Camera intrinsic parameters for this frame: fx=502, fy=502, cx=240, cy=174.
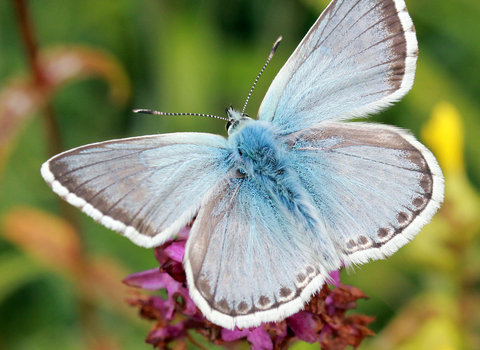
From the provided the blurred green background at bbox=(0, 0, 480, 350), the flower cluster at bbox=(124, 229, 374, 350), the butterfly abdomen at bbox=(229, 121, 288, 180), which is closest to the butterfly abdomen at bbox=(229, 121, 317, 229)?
the butterfly abdomen at bbox=(229, 121, 288, 180)

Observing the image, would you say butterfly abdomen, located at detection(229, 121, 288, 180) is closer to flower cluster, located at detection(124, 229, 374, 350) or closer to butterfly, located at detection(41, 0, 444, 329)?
butterfly, located at detection(41, 0, 444, 329)

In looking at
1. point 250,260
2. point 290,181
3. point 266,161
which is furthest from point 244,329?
point 266,161

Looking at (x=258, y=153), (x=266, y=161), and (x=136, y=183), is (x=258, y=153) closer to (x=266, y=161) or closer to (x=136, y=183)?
(x=266, y=161)

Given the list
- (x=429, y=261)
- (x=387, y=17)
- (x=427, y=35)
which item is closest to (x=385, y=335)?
(x=429, y=261)

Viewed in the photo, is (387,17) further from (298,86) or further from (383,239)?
(383,239)

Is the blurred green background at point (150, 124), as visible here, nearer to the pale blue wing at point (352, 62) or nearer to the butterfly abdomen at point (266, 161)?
the butterfly abdomen at point (266, 161)

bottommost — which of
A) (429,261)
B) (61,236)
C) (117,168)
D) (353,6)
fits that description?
(61,236)
